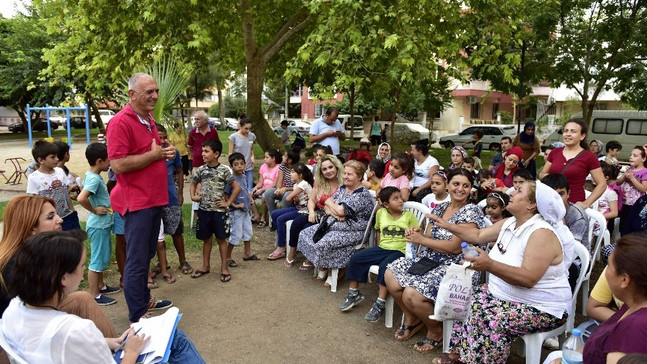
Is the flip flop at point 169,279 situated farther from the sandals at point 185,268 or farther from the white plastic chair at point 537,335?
the white plastic chair at point 537,335

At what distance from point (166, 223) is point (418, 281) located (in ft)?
9.79

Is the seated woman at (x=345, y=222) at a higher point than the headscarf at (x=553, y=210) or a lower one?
lower

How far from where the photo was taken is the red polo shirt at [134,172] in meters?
3.40

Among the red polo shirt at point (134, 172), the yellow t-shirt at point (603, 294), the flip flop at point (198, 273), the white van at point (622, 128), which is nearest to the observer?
the yellow t-shirt at point (603, 294)

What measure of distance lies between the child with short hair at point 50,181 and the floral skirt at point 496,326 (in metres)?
3.84

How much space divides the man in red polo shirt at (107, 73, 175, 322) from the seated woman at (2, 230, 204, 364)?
157 centimetres

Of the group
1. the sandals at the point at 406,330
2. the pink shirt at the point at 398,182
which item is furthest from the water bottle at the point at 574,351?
the pink shirt at the point at 398,182

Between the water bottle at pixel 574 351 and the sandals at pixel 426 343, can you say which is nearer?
the water bottle at pixel 574 351

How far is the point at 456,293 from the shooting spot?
318 cm

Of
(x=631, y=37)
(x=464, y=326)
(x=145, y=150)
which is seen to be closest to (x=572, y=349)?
(x=464, y=326)

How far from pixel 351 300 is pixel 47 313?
289cm

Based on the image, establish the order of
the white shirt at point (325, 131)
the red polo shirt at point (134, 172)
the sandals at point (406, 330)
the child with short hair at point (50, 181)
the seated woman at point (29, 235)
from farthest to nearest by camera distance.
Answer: the white shirt at point (325, 131) → the child with short hair at point (50, 181) → the sandals at point (406, 330) → the red polo shirt at point (134, 172) → the seated woman at point (29, 235)

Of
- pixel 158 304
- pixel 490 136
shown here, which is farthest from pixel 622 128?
pixel 158 304

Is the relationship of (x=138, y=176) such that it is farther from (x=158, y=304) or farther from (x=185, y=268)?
(x=185, y=268)
